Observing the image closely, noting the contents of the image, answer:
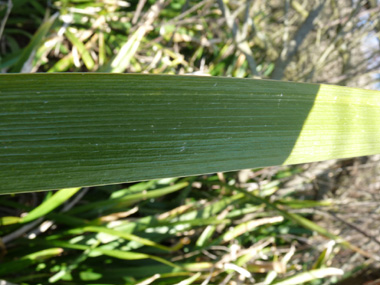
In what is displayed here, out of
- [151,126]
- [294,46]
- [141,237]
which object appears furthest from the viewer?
[294,46]

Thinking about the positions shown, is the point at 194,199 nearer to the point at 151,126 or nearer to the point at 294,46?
the point at 294,46

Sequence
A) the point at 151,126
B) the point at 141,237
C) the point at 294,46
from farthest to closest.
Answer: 1. the point at 294,46
2. the point at 141,237
3. the point at 151,126

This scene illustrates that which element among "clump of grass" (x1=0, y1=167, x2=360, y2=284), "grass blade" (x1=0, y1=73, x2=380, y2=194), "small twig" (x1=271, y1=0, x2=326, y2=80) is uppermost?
"grass blade" (x1=0, y1=73, x2=380, y2=194)

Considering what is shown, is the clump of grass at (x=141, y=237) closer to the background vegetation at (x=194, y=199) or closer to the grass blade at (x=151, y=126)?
the background vegetation at (x=194, y=199)

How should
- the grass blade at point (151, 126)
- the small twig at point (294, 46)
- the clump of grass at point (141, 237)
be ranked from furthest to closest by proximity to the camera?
the small twig at point (294, 46) < the clump of grass at point (141, 237) < the grass blade at point (151, 126)

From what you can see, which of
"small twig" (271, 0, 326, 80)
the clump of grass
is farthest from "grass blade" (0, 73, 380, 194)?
"small twig" (271, 0, 326, 80)

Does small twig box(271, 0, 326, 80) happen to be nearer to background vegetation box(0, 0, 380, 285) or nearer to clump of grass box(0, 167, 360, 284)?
background vegetation box(0, 0, 380, 285)

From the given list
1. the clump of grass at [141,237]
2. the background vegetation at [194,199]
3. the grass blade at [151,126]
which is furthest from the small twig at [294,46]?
the grass blade at [151,126]

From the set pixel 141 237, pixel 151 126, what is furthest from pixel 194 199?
pixel 151 126

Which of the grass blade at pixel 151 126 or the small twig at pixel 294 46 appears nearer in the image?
the grass blade at pixel 151 126
